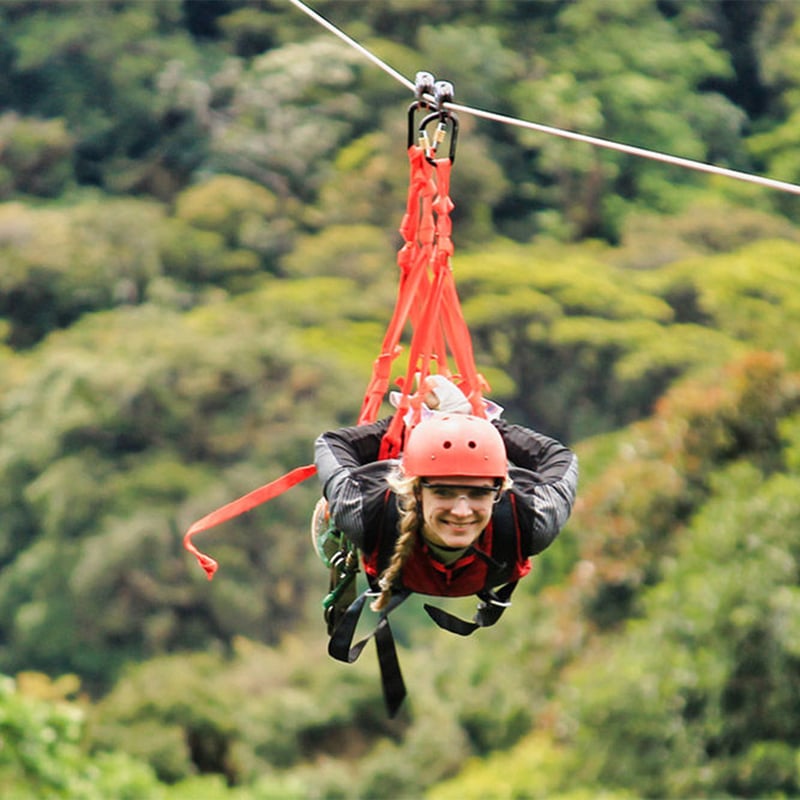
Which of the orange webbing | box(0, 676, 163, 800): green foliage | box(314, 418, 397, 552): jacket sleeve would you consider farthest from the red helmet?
box(0, 676, 163, 800): green foliage

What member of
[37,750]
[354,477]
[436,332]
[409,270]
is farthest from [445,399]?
[37,750]

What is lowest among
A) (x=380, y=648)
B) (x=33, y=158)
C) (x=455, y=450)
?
(x=33, y=158)

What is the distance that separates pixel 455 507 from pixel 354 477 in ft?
0.81

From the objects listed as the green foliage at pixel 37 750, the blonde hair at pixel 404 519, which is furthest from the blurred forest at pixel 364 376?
the blonde hair at pixel 404 519

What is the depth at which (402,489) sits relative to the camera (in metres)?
3.85

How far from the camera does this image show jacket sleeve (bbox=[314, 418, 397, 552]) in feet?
12.8

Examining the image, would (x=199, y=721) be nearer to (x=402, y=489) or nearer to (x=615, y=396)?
(x=615, y=396)

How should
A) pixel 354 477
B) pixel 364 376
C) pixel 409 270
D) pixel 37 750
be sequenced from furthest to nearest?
pixel 364 376 → pixel 37 750 → pixel 409 270 → pixel 354 477

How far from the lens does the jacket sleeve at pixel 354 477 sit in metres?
3.90

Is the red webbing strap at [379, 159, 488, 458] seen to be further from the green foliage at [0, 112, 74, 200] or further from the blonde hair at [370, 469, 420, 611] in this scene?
the green foliage at [0, 112, 74, 200]

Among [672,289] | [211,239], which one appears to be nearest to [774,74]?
[672,289]

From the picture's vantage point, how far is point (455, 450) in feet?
12.5

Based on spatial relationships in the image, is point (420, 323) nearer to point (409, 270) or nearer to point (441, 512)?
point (409, 270)

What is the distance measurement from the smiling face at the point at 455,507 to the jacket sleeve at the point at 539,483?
13cm
